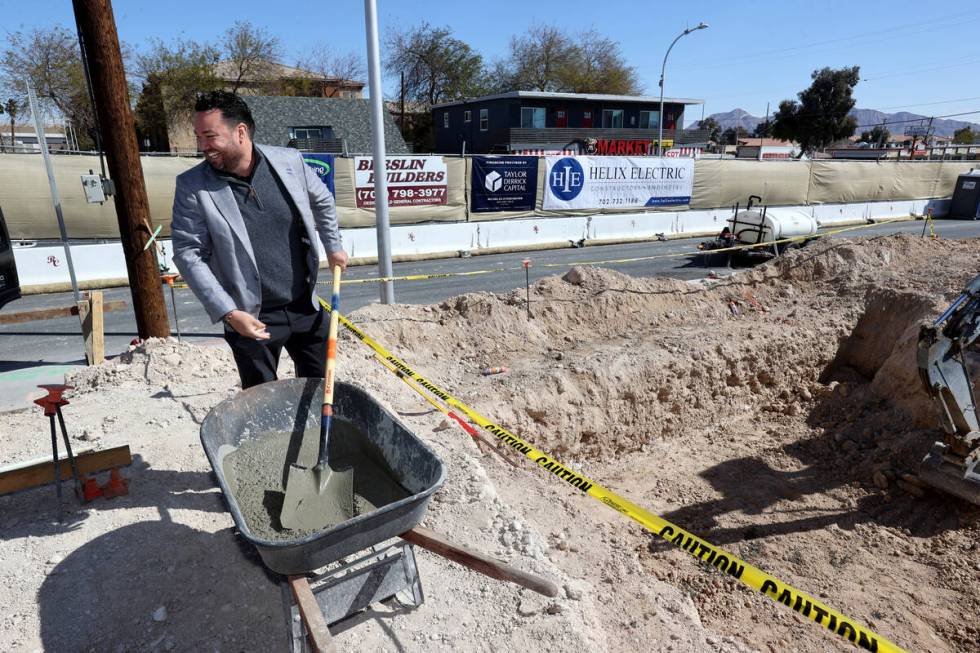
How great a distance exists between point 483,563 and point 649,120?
46.3m

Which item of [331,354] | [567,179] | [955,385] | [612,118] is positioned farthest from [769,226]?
[612,118]

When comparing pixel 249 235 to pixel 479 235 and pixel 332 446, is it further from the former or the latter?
pixel 479 235

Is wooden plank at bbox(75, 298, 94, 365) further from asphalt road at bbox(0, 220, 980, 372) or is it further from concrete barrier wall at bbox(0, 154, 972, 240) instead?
concrete barrier wall at bbox(0, 154, 972, 240)

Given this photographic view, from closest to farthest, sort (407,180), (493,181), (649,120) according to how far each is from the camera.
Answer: (407,180), (493,181), (649,120)

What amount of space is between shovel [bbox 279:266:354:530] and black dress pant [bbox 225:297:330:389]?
534 mm

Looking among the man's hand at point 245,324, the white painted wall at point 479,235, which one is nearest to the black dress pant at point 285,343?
the man's hand at point 245,324

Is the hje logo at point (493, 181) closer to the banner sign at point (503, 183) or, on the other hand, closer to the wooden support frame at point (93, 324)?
the banner sign at point (503, 183)

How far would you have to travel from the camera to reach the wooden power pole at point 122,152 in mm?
5910

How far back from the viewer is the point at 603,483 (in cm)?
Answer: 601

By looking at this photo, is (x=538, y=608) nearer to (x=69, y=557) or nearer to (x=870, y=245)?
(x=69, y=557)

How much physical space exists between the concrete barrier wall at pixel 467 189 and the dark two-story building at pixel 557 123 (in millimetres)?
16158

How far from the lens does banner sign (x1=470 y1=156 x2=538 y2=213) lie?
18891mm

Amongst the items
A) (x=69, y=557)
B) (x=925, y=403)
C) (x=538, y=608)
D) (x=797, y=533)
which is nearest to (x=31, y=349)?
(x=69, y=557)

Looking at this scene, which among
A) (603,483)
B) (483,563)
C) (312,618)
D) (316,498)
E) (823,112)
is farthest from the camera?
(823,112)
